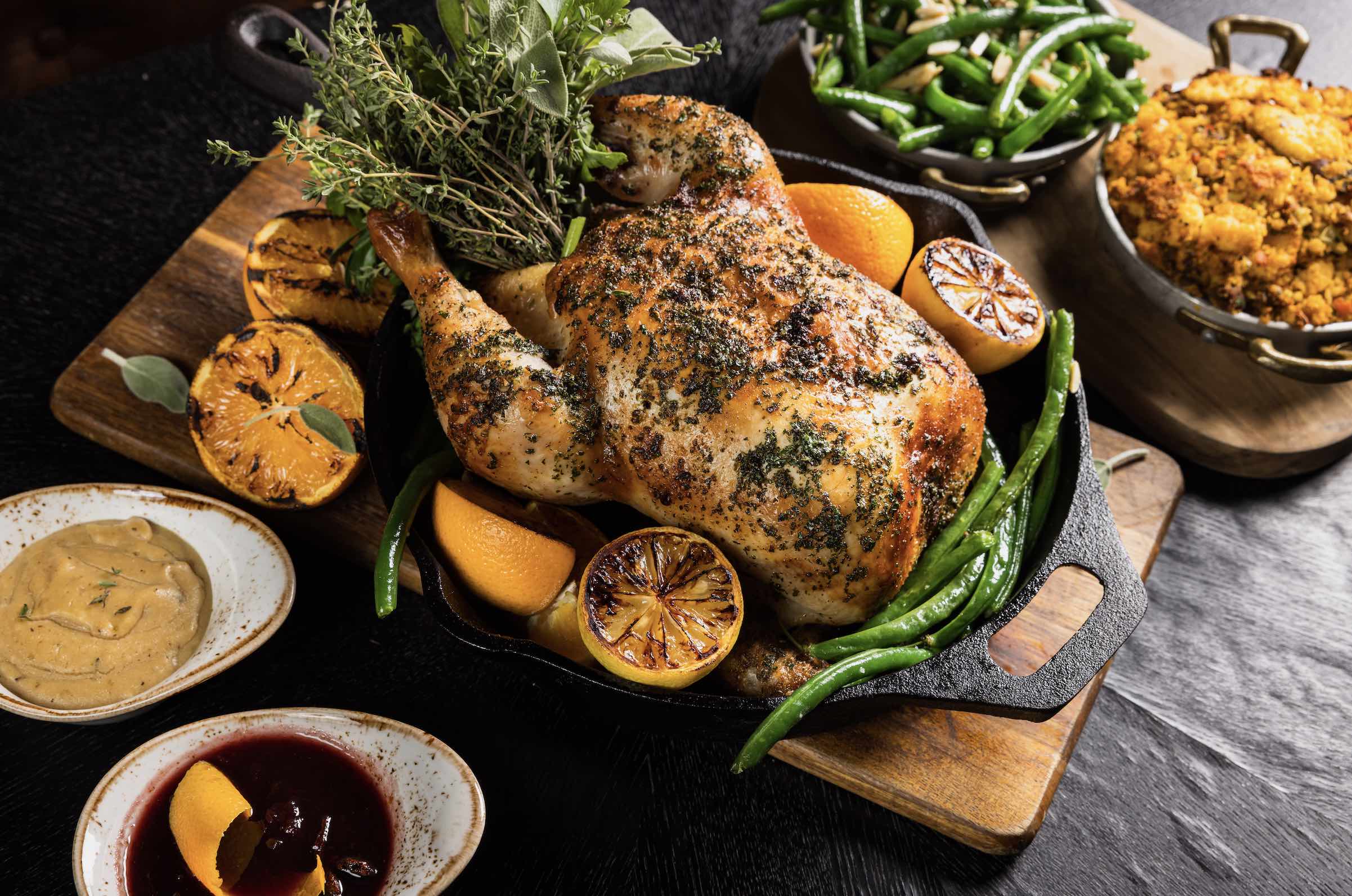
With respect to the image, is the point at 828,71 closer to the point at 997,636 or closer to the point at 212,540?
the point at 997,636

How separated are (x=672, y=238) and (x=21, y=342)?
1.94m

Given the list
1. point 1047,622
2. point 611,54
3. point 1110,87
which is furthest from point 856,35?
point 1047,622

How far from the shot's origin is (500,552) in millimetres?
1988

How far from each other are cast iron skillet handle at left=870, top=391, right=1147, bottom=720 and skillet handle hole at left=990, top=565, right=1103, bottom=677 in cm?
27

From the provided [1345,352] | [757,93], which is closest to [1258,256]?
[1345,352]

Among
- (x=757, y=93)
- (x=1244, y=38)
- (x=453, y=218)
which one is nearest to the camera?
(x=453, y=218)

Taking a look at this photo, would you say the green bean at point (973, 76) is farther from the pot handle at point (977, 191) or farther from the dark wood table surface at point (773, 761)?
the dark wood table surface at point (773, 761)

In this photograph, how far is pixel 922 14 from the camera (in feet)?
10.6

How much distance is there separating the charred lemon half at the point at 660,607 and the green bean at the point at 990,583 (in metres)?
0.44

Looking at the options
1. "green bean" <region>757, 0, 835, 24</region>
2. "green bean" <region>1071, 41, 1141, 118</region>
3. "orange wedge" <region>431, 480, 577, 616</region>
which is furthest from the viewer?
"green bean" <region>757, 0, 835, 24</region>

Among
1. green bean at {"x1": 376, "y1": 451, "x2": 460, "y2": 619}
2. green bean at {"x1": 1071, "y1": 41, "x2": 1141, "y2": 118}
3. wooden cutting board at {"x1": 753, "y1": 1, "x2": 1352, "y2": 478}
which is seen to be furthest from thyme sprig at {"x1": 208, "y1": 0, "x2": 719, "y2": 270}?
green bean at {"x1": 1071, "y1": 41, "x2": 1141, "y2": 118}

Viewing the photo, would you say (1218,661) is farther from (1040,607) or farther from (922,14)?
(922,14)

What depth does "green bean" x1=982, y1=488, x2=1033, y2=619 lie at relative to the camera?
2.15 meters

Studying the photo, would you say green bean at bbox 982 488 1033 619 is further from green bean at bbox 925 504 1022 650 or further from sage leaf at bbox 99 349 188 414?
sage leaf at bbox 99 349 188 414
